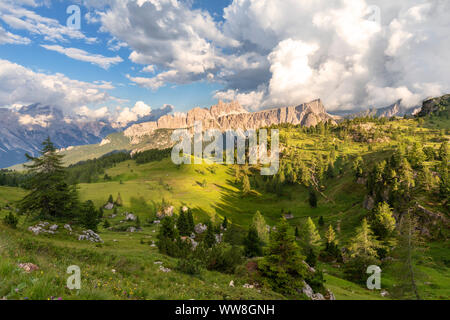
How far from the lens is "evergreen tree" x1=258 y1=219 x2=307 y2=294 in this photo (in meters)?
23.8

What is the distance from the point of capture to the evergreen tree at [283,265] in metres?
23.8

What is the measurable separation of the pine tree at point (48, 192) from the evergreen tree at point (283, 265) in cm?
3451

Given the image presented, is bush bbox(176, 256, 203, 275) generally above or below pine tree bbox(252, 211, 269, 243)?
above

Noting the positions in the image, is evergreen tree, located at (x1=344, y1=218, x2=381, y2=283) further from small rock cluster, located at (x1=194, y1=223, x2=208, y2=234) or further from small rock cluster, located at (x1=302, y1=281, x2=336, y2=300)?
small rock cluster, located at (x1=194, y1=223, x2=208, y2=234)

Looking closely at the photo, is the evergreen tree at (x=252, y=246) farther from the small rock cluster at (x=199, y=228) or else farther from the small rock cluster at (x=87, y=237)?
the small rock cluster at (x=199, y=228)

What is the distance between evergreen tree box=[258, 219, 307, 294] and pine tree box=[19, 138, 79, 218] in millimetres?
34508

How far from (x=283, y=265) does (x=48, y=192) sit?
37975mm

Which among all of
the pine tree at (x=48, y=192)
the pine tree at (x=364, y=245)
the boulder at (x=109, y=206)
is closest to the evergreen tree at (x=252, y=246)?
the pine tree at (x=364, y=245)

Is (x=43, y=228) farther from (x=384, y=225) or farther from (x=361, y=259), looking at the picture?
(x=384, y=225)

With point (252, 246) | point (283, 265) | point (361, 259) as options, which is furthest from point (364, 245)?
point (283, 265)

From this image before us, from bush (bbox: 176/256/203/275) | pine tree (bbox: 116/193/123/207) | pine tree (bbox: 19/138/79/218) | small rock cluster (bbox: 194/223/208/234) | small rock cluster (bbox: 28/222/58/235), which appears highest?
pine tree (bbox: 19/138/79/218)

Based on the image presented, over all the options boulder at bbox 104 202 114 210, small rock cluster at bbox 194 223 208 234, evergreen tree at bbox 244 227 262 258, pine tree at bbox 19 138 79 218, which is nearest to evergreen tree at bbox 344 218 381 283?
evergreen tree at bbox 244 227 262 258

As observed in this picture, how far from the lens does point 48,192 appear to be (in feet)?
113
